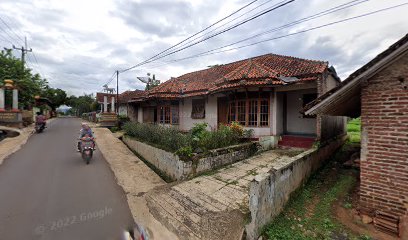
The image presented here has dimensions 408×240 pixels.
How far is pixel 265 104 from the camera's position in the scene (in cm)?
997

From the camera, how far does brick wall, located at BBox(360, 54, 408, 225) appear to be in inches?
147

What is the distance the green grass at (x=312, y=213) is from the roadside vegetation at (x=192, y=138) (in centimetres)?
325

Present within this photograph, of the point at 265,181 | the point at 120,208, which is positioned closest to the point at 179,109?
the point at 120,208

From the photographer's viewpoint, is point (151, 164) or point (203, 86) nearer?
point (151, 164)

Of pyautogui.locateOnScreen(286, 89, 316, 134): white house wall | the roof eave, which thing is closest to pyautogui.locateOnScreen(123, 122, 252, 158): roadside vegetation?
pyautogui.locateOnScreen(286, 89, 316, 134): white house wall

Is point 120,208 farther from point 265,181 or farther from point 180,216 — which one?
point 265,181

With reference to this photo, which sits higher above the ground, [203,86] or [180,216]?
[203,86]

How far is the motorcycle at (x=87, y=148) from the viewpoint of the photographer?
7.81 metres

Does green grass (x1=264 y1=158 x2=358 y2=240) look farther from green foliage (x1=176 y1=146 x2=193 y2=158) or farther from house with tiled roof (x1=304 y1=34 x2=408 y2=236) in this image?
green foliage (x1=176 y1=146 x2=193 y2=158)

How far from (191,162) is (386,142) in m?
4.91

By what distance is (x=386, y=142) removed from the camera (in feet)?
12.8

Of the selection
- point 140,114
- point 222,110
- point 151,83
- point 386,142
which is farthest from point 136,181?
point 151,83

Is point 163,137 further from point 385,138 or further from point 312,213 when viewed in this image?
point 385,138

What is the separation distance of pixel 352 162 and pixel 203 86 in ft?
30.3
